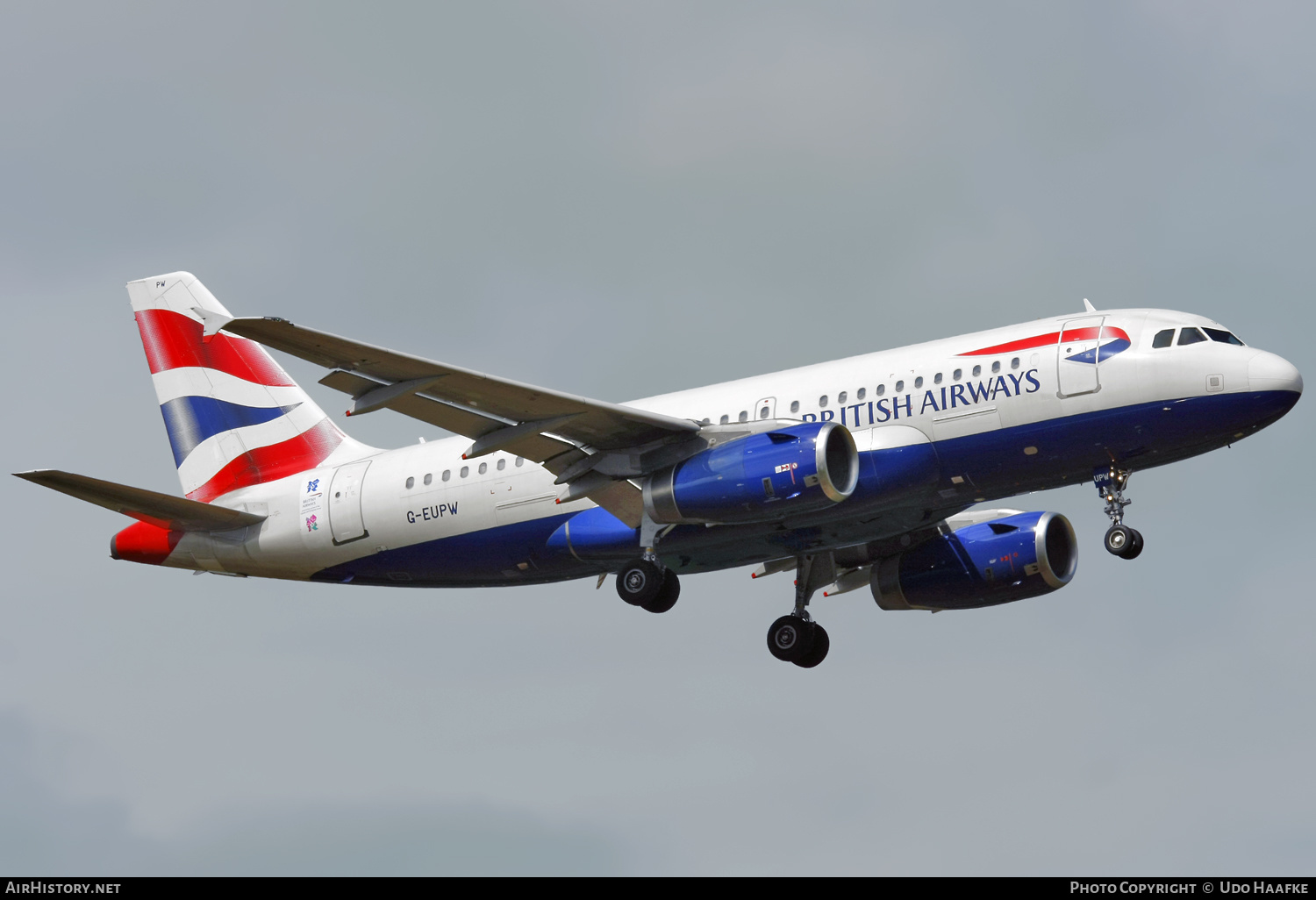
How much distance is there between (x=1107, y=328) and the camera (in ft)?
110

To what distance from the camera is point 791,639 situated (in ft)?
131

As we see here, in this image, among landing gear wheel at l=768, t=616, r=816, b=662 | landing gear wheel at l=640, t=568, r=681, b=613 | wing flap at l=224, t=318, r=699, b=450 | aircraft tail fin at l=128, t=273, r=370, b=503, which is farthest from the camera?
aircraft tail fin at l=128, t=273, r=370, b=503

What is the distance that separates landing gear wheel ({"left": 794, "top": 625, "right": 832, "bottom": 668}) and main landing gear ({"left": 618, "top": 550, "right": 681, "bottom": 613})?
5466 millimetres

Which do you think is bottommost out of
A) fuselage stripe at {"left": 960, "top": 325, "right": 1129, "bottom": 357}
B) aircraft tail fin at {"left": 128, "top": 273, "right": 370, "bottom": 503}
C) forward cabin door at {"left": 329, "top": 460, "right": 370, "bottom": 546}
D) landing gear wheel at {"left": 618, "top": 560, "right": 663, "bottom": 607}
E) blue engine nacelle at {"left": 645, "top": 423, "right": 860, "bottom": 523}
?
landing gear wheel at {"left": 618, "top": 560, "right": 663, "bottom": 607}

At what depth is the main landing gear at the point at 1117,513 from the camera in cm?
3338

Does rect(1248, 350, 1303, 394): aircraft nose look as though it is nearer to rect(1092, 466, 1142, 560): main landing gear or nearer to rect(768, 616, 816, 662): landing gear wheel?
rect(1092, 466, 1142, 560): main landing gear

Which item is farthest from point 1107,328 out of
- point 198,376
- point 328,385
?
point 198,376

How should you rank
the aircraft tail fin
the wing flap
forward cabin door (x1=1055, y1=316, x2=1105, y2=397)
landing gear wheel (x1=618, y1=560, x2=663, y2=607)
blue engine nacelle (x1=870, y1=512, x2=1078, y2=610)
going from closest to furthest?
the wing flap < forward cabin door (x1=1055, y1=316, x2=1105, y2=397) < landing gear wheel (x1=618, y1=560, x2=663, y2=607) < blue engine nacelle (x1=870, y1=512, x2=1078, y2=610) < the aircraft tail fin

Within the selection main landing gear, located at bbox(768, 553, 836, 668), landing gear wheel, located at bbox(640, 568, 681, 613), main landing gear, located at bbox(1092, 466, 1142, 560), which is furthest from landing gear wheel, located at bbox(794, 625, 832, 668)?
main landing gear, located at bbox(1092, 466, 1142, 560)

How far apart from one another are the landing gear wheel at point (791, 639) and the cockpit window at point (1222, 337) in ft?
38.1

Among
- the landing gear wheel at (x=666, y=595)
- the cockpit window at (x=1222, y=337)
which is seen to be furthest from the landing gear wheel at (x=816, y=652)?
the cockpit window at (x=1222, y=337)

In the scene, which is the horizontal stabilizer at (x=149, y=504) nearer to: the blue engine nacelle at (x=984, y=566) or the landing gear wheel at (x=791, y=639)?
the landing gear wheel at (x=791, y=639)

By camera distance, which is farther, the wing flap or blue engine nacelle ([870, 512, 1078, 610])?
blue engine nacelle ([870, 512, 1078, 610])

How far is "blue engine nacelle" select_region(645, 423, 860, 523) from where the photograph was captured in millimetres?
32750
